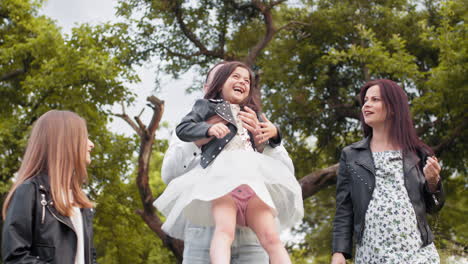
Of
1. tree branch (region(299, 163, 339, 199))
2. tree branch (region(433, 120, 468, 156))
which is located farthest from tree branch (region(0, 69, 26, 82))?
tree branch (region(433, 120, 468, 156))

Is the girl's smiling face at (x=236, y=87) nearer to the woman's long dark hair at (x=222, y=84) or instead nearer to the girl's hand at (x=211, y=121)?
the woman's long dark hair at (x=222, y=84)

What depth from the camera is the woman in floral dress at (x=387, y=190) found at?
3.15 meters

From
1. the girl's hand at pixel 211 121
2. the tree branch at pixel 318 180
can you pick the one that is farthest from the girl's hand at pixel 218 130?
the tree branch at pixel 318 180

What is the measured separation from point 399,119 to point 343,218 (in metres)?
0.72

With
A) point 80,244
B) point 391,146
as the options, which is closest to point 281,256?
point 80,244

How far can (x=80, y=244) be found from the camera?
8.15 ft

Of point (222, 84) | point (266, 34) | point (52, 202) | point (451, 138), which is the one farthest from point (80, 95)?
point (52, 202)

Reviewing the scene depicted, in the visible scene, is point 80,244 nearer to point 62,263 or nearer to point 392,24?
point 62,263

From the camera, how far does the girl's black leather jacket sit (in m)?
3.06

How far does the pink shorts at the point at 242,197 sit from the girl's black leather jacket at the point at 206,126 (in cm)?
26

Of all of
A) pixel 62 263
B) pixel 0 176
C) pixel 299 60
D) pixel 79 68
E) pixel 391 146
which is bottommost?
pixel 62 263

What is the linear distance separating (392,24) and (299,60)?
231 cm

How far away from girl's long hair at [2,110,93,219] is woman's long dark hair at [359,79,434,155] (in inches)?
75.0

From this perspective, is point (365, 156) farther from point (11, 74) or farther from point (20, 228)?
point (11, 74)
